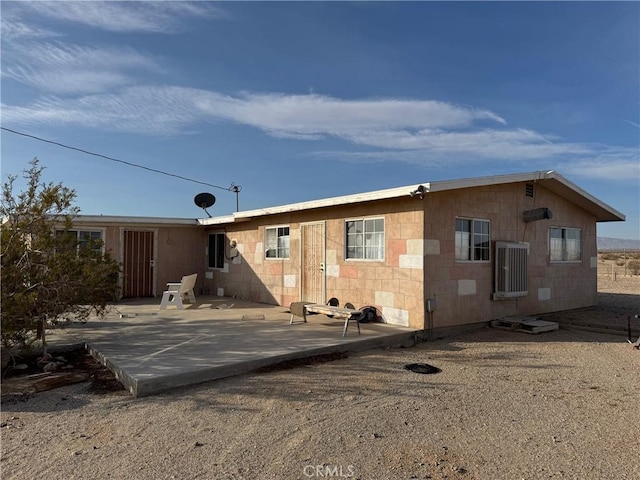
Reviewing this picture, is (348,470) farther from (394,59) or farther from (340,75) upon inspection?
(340,75)

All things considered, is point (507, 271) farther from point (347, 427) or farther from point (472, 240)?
point (347, 427)

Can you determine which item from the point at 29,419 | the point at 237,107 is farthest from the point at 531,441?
the point at 237,107

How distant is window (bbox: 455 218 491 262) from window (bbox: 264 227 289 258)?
4519 millimetres

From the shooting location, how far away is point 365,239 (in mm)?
8672

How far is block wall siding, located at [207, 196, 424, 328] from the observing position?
7617 mm

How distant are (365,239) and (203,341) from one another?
3813 millimetres

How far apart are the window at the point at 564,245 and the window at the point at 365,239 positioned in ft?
15.6

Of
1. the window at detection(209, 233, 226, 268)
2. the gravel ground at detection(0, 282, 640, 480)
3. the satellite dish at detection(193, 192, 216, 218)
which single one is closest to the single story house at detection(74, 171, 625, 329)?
the window at detection(209, 233, 226, 268)

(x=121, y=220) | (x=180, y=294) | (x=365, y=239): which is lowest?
(x=180, y=294)

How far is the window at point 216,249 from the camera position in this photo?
13836mm

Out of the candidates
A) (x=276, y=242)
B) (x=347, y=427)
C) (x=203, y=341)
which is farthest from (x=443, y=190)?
(x=276, y=242)

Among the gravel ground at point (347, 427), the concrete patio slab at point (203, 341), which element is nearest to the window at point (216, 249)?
the concrete patio slab at point (203, 341)

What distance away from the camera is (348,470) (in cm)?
291

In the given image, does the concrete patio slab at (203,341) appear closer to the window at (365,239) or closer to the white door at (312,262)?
the white door at (312,262)
